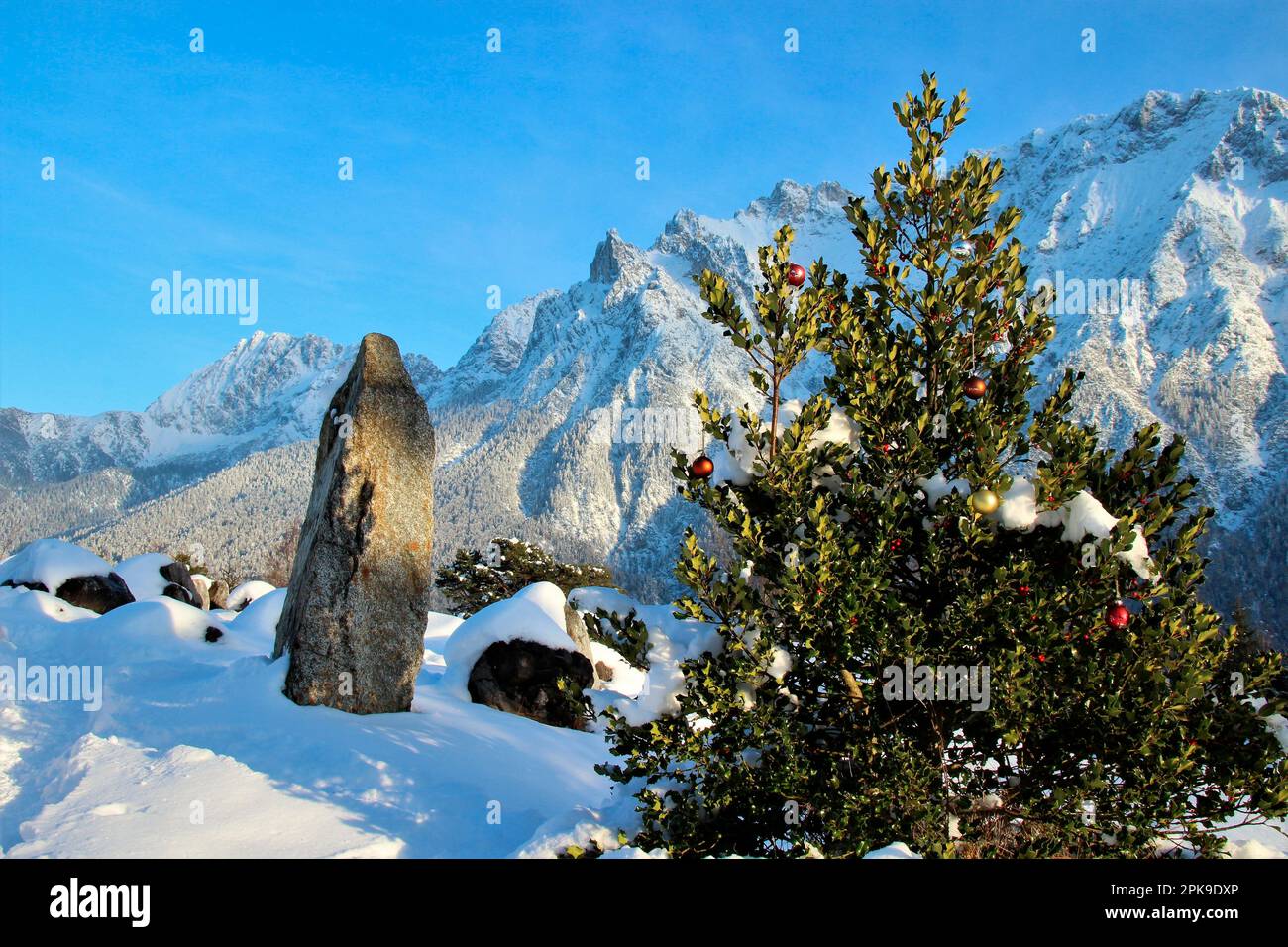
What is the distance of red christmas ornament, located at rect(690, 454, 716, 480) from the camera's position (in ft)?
17.1

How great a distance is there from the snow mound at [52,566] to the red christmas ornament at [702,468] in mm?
16303

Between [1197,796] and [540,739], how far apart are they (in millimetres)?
7332

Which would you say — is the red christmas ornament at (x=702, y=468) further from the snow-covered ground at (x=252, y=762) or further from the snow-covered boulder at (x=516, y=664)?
the snow-covered boulder at (x=516, y=664)

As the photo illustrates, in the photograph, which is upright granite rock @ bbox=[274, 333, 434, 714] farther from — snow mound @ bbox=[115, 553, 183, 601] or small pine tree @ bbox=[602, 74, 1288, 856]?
snow mound @ bbox=[115, 553, 183, 601]

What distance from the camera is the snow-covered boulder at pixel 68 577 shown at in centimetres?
1573

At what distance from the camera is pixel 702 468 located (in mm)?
5309

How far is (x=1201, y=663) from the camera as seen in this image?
466 centimetres

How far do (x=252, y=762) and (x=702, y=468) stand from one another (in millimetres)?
5511

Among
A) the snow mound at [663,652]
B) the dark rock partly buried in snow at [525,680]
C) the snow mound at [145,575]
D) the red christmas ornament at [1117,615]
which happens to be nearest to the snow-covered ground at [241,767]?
the dark rock partly buried in snow at [525,680]

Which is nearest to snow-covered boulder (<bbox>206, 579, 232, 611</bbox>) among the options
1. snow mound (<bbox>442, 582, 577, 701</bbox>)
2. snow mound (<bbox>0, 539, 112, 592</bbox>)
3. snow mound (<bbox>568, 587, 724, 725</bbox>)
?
snow mound (<bbox>0, 539, 112, 592</bbox>)

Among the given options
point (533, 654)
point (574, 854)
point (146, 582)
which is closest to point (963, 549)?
point (574, 854)

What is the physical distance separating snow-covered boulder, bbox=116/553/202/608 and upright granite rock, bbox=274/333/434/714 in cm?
1260

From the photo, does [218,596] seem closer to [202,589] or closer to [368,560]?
[202,589]
